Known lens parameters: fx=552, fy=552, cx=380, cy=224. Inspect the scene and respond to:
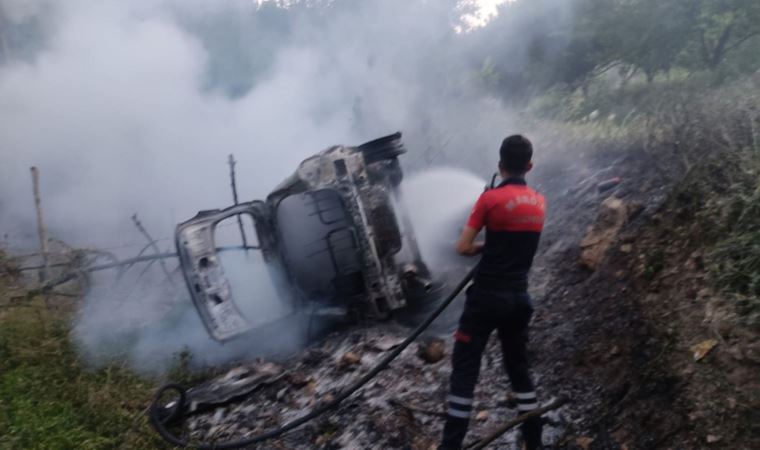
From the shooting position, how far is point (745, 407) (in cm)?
262

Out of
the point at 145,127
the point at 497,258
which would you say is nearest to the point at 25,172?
the point at 145,127

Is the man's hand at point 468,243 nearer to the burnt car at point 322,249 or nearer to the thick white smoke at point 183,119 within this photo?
the burnt car at point 322,249

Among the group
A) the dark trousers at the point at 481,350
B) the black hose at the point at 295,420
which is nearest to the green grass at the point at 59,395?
the black hose at the point at 295,420

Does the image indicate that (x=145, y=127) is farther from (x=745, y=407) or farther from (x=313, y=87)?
(x=745, y=407)

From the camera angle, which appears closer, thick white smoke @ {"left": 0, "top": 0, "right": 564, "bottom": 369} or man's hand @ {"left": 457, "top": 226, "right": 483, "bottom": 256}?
man's hand @ {"left": 457, "top": 226, "right": 483, "bottom": 256}

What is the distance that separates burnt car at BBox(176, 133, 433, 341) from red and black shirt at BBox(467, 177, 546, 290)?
92.0 inches

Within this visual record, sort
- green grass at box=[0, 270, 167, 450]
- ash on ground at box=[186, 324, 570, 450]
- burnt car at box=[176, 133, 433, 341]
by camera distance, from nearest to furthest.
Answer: ash on ground at box=[186, 324, 570, 450] < green grass at box=[0, 270, 167, 450] < burnt car at box=[176, 133, 433, 341]

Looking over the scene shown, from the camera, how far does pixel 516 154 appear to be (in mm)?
3154

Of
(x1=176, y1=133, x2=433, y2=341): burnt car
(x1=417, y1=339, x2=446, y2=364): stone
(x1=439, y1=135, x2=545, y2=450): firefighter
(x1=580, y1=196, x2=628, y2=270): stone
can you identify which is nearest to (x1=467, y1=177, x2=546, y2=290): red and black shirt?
(x1=439, y1=135, x2=545, y2=450): firefighter

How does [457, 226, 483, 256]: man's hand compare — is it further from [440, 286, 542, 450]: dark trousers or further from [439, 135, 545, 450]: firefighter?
[440, 286, 542, 450]: dark trousers

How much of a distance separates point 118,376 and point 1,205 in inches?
348

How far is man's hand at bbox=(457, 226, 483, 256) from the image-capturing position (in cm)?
318

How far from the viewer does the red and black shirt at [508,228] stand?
10.2 feet

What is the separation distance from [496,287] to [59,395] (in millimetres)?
4340
